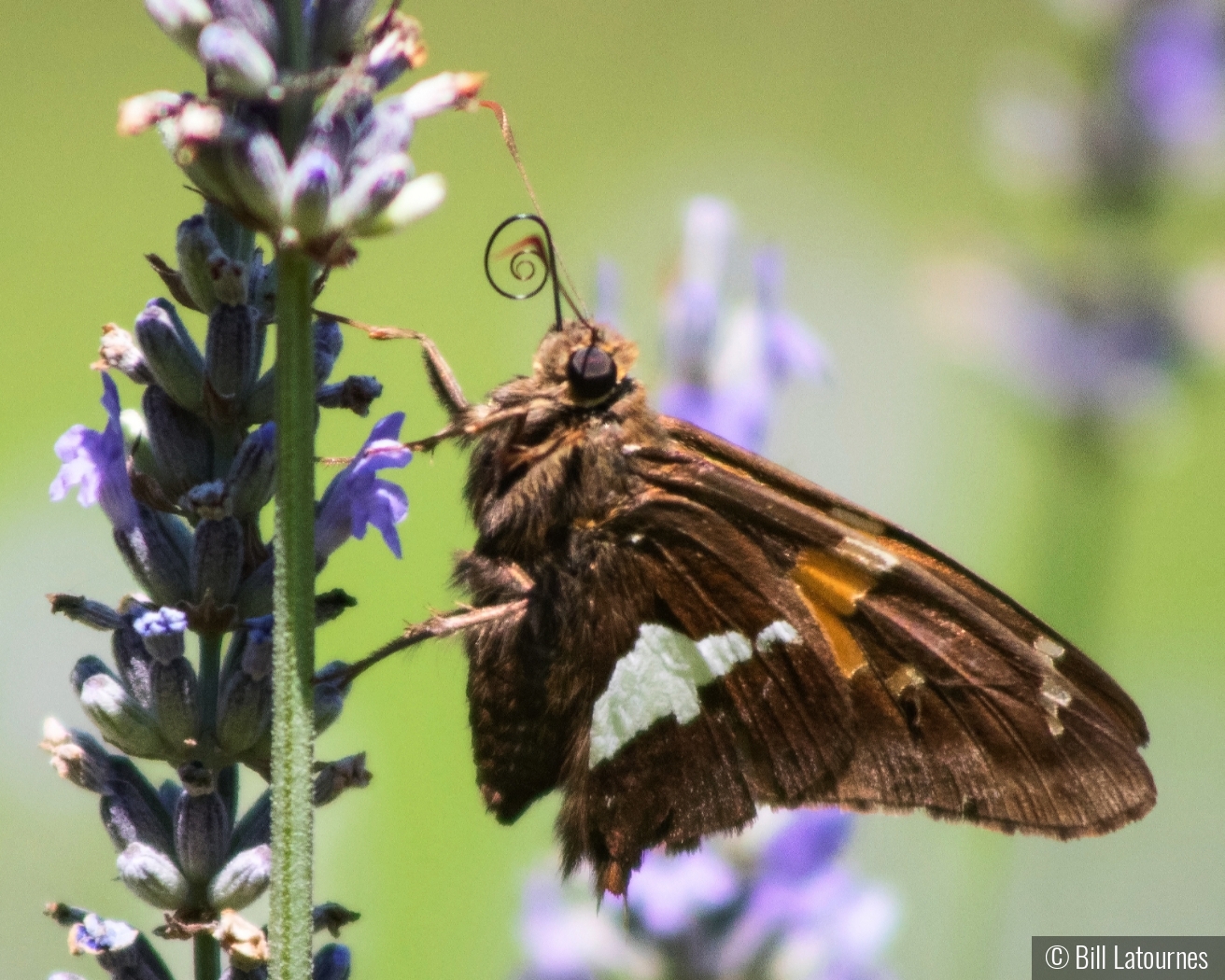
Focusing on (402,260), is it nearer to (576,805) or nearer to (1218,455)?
(1218,455)

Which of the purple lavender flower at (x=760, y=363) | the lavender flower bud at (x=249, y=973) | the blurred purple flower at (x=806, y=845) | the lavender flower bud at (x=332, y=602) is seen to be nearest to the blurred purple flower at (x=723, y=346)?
the purple lavender flower at (x=760, y=363)

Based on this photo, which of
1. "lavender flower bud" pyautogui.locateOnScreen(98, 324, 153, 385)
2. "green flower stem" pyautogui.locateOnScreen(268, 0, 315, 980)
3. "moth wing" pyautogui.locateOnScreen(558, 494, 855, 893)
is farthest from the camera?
"moth wing" pyautogui.locateOnScreen(558, 494, 855, 893)

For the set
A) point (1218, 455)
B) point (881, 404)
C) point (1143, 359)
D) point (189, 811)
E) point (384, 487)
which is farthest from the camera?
point (1218, 455)

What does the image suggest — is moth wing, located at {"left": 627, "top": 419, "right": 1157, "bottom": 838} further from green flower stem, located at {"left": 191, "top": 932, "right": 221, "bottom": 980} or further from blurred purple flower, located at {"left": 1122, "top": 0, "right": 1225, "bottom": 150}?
blurred purple flower, located at {"left": 1122, "top": 0, "right": 1225, "bottom": 150}

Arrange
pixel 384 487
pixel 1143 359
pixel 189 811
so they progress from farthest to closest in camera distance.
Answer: pixel 1143 359
pixel 384 487
pixel 189 811

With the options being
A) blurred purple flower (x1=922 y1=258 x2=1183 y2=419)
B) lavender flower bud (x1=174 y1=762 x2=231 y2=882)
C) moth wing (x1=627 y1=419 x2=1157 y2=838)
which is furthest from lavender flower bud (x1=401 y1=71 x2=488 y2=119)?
blurred purple flower (x1=922 y1=258 x2=1183 y2=419)

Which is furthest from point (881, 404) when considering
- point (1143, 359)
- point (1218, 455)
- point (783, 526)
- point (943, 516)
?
point (783, 526)

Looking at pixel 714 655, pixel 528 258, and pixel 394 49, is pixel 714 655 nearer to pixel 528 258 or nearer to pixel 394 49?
pixel 528 258
